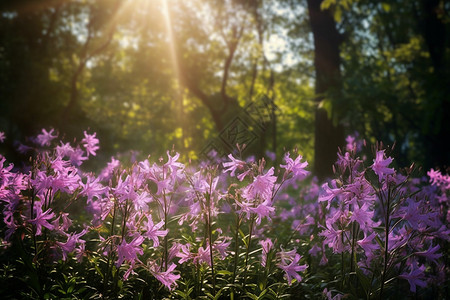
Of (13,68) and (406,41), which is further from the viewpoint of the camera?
(406,41)

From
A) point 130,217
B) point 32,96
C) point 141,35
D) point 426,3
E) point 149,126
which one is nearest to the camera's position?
point 130,217

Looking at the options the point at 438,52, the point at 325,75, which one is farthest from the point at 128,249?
the point at 438,52

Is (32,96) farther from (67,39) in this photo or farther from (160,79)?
(160,79)

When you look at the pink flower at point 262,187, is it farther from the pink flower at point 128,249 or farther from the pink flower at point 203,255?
the pink flower at point 128,249

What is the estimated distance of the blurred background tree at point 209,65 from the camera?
39.3 feet

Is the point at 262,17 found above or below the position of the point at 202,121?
above

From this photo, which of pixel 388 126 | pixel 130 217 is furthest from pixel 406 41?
pixel 130 217

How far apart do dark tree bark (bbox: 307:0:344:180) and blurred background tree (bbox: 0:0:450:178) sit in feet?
0.11

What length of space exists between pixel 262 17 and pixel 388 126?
12.3 m

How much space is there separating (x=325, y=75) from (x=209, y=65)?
1506cm

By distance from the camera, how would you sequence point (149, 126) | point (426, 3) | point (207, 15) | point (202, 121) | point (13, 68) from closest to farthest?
1. point (426, 3)
2. point (13, 68)
3. point (207, 15)
4. point (202, 121)
5. point (149, 126)

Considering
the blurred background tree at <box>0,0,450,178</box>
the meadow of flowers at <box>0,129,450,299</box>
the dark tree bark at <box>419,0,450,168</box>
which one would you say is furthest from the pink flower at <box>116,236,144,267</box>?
the dark tree bark at <box>419,0,450,168</box>

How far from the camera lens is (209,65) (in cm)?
2495

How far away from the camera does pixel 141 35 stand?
25234 mm
